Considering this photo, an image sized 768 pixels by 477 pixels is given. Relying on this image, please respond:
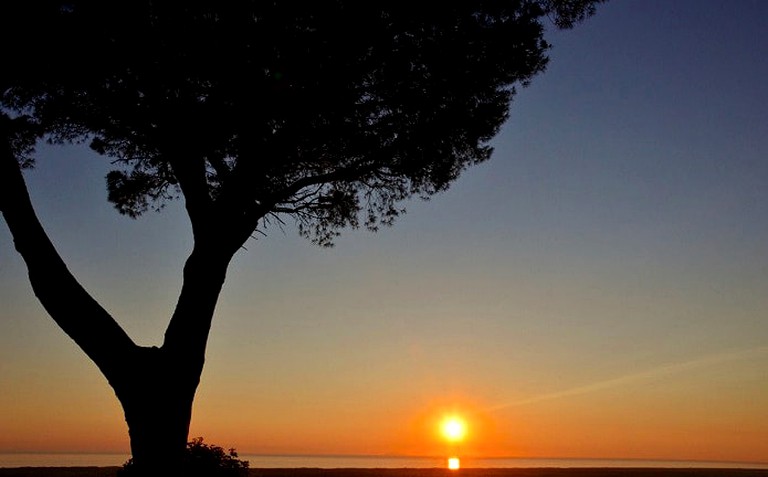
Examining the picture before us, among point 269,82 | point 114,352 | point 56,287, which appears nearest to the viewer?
point 56,287

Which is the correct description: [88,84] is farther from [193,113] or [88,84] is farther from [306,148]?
[306,148]

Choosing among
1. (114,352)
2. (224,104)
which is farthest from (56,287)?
(224,104)

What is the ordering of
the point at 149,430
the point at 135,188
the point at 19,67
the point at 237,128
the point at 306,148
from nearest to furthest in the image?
1. the point at 149,430
2. the point at 19,67
3. the point at 237,128
4. the point at 306,148
5. the point at 135,188

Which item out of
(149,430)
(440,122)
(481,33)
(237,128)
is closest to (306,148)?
(237,128)

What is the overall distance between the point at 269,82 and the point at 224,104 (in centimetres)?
89

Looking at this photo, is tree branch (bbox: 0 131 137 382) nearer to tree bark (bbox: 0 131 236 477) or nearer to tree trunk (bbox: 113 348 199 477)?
tree bark (bbox: 0 131 236 477)

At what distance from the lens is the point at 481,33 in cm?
1177

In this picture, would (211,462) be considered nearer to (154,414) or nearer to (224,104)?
(154,414)

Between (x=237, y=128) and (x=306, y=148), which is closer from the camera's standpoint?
(x=237, y=128)

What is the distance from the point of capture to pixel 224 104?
11.5 meters

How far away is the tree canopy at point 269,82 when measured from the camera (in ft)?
35.2

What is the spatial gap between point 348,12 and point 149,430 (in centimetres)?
649

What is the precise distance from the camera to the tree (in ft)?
29.9

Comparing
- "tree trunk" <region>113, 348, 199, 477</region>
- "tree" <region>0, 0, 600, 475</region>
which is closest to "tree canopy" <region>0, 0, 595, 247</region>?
"tree" <region>0, 0, 600, 475</region>
